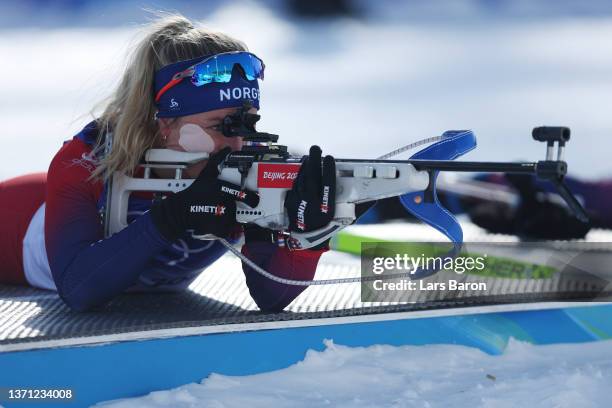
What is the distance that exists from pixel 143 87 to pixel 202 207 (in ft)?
2.05

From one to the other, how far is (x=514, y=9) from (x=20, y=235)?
10.5 m

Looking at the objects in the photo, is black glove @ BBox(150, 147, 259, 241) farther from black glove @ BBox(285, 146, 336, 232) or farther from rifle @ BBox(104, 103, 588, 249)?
black glove @ BBox(285, 146, 336, 232)

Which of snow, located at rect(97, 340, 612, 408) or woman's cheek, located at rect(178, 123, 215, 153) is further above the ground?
woman's cheek, located at rect(178, 123, 215, 153)

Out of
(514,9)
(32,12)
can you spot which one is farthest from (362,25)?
(32,12)

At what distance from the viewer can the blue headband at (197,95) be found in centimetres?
302

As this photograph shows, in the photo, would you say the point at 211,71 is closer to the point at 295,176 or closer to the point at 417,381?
the point at 295,176

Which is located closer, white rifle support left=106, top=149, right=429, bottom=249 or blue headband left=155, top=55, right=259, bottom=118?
white rifle support left=106, top=149, right=429, bottom=249

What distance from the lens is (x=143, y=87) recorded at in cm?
310

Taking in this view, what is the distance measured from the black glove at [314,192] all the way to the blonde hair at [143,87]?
0.69 m

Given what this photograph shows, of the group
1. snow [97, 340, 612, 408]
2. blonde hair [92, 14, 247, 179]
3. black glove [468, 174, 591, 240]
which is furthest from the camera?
black glove [468, 174, 591, 240]

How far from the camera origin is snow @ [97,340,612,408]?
8.55 feet

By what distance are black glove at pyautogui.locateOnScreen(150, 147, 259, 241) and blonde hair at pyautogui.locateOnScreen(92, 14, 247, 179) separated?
1.01 feet

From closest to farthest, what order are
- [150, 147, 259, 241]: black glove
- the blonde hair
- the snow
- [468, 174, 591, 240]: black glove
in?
the snow → [150, 147, 259, 241]: black glove → the blonde hair → [468, 174, 591, 240]: black glove

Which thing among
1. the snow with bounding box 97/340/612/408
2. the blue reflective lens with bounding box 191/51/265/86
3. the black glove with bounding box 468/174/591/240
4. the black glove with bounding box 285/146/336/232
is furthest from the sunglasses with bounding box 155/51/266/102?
the black glove with bounding box 468/174/591/240
